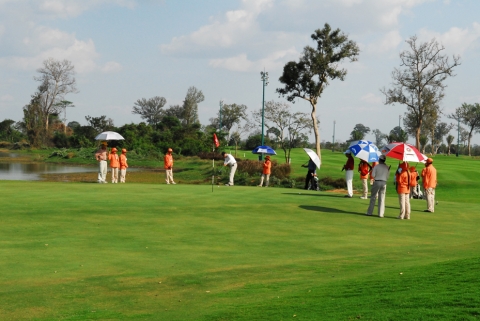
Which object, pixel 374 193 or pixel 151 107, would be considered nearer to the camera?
pixel 374 193

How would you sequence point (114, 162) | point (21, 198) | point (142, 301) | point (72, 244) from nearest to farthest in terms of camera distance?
point (142, 301) < point (72, 244) < point (21, 198) < point (114, 162)

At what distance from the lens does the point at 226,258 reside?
14008 millimetres

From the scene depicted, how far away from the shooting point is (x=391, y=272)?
11.3 metres

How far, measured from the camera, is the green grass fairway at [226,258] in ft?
29.1

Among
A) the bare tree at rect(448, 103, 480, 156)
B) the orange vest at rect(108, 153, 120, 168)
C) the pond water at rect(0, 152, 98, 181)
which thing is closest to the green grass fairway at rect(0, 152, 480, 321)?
the orange vest at rect(108, 153, 120, 168)

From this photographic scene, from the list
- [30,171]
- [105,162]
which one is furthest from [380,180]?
[30,171]

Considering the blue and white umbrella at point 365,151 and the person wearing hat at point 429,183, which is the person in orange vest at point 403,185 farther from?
the blue and white umbrella at point 365,151

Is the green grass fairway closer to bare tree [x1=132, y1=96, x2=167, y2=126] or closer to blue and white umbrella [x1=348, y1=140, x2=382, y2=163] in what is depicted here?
blue and white umbrella [x1=348, y1=140, x2=382, y2=163]

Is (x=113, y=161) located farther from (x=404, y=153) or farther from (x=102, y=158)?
(x=404, y=153)

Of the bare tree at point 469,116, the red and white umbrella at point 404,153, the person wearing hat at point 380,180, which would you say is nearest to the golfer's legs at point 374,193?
the person wearing hat at point 380,180

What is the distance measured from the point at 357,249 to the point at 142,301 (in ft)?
24.4

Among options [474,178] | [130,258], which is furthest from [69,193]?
[474,178]

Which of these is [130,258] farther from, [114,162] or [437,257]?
[114,162]

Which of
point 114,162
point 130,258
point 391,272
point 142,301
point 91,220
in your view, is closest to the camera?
point 142,301
